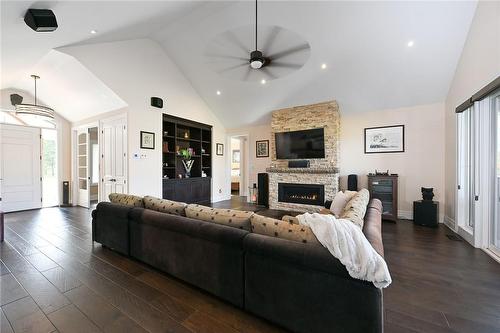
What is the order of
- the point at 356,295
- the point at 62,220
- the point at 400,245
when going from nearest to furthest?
the point at 356,295
the point at 400,245
the point at 62,220

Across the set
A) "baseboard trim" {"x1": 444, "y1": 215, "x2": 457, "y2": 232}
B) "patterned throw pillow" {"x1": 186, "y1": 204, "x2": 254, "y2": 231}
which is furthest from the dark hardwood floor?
"baseboard trim" {"x1": 444, "y1": 215, "x2": 457, "y2": 232}

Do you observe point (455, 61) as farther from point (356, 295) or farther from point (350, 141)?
point (356, 295)

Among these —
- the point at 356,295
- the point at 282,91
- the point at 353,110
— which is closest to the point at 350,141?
the point at 353,110

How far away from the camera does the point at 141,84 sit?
203 inches

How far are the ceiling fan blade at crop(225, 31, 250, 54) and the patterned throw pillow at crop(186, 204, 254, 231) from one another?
7.70 ft

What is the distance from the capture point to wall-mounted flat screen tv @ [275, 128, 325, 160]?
566cm

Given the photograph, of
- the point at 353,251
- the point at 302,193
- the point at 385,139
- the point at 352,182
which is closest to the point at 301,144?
the point at 302,193

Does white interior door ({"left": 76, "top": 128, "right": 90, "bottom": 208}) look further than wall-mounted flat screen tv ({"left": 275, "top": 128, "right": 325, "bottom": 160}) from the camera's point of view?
Yes

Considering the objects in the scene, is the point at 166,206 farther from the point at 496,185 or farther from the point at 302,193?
A: the point at 496,185

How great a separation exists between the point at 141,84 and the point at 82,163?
134 inches

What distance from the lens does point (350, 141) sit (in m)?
5.80

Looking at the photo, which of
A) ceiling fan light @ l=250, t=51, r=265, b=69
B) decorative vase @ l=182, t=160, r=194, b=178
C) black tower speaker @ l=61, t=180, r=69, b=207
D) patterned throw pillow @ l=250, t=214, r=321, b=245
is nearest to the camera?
patterned throw pillow @ l=250, t=214, r=321, b=245

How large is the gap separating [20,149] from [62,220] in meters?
2.68

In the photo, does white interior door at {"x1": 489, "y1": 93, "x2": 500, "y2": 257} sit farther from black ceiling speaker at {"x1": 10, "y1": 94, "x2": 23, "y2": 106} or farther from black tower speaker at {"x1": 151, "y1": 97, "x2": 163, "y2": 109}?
black ceiling speaker at {"x1": 10, "y1": 94, "x2": 23, "y2": 106}
